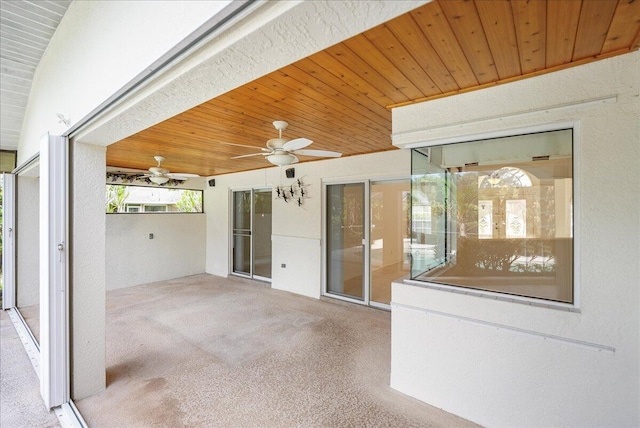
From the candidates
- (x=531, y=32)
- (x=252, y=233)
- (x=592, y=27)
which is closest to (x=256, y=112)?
(x=531, y=32)

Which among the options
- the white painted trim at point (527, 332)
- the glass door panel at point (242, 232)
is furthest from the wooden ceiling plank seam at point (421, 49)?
the glass door panel at point (242, 232)

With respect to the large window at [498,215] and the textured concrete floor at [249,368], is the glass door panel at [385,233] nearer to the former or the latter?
the textured concrete floor at [249,368]

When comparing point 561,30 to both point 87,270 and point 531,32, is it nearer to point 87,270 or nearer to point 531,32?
point 531,32

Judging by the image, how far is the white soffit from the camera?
210 centimetres

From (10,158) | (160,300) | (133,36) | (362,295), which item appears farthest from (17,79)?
(362,295)

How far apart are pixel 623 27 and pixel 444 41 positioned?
0.85 m

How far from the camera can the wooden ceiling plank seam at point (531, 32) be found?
1.34m

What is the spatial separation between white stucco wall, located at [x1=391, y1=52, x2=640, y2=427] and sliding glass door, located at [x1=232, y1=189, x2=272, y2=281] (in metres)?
4.54

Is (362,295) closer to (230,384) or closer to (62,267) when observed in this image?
(230,384)

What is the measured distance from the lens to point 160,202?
6.80m

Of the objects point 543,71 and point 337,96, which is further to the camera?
point 337,96

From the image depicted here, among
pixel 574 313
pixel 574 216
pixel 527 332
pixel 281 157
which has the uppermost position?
pixel 281 157

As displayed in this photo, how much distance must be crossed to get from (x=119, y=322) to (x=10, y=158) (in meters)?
2.92

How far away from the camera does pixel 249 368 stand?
288 centimetres
